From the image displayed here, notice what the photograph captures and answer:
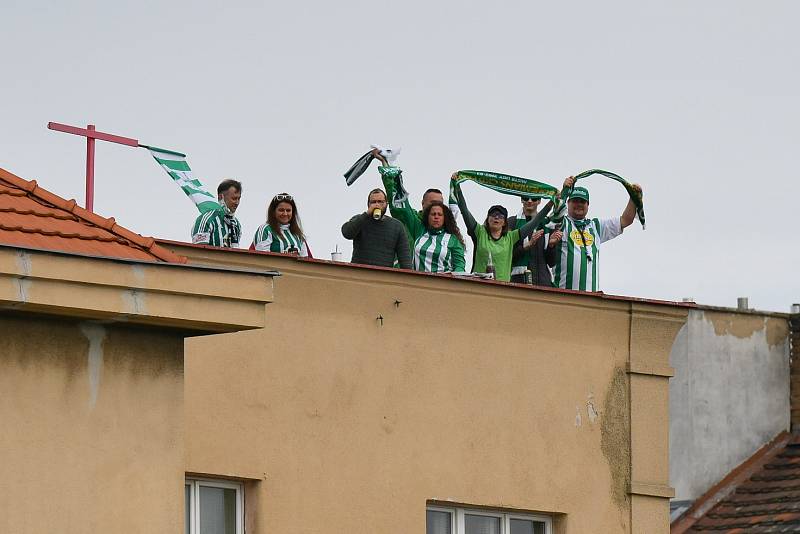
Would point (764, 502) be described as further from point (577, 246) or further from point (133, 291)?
point (133, 291)

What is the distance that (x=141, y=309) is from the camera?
485 inches

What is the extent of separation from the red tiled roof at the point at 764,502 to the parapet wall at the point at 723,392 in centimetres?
30

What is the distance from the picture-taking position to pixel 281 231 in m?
16.6

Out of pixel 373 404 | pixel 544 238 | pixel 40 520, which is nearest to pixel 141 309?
pixel 40 520

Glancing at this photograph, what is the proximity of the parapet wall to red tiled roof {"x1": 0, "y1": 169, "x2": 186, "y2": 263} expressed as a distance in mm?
11513

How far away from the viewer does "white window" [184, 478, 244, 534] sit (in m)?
15.2

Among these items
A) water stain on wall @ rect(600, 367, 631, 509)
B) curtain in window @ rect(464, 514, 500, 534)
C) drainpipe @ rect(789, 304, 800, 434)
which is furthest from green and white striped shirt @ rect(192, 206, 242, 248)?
drainpipe @ rect(789, 304, 800, 434)

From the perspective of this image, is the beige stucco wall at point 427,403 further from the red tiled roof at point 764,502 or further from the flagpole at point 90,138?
the red tiled roof at point 764,502

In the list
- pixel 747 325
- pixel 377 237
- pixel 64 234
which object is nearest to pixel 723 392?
pixel 747 325

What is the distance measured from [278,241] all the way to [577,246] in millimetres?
2751

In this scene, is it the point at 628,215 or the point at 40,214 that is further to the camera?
the point at 628,215

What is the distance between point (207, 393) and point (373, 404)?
142 cm

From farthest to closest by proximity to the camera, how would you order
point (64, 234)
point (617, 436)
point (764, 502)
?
point (764, 502)
point (617, 436)
point (64, 234)

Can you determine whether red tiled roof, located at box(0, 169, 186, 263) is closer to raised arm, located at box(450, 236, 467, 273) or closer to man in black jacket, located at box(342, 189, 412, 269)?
man in black jacket, located at box(342, 189, 412, 269)
